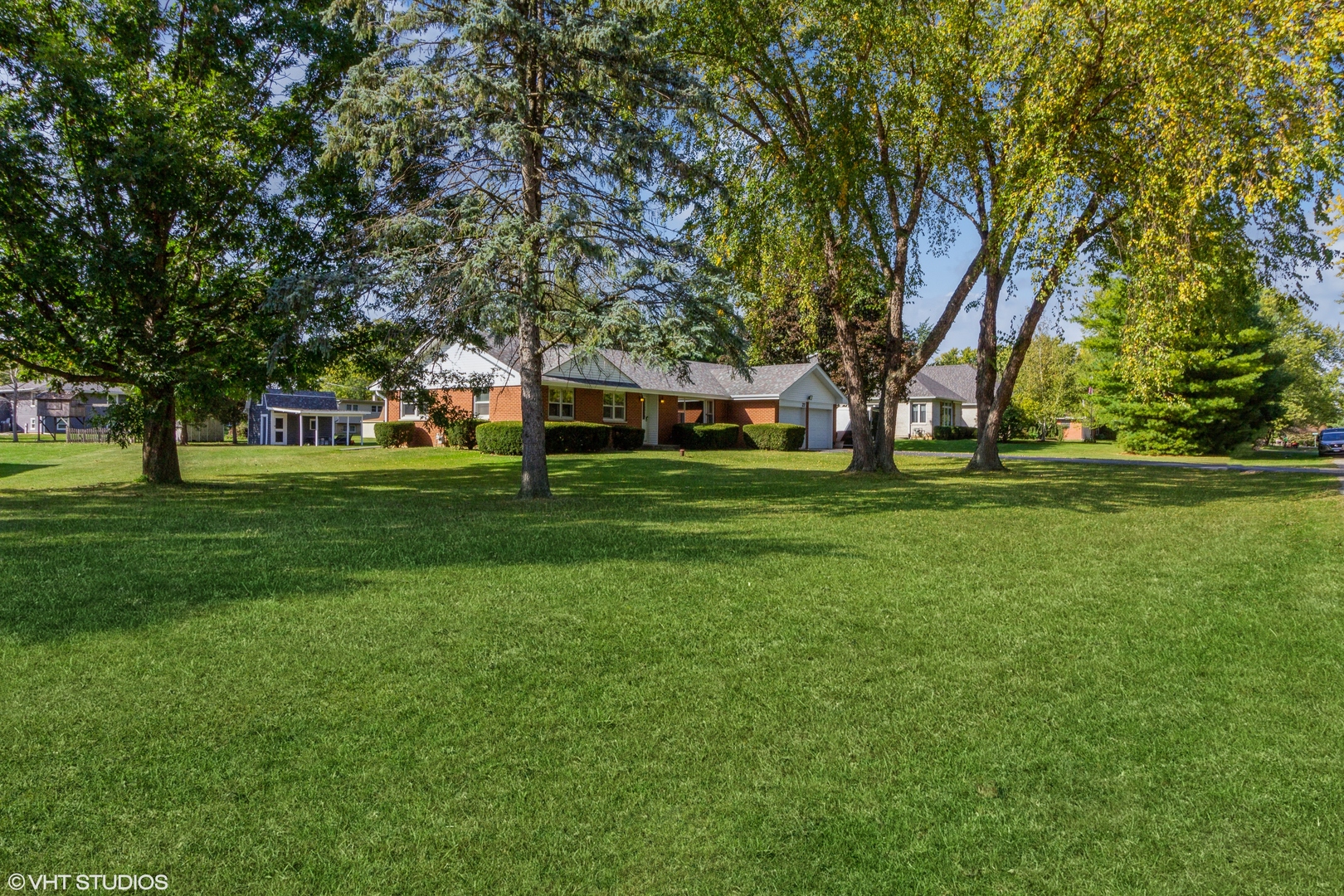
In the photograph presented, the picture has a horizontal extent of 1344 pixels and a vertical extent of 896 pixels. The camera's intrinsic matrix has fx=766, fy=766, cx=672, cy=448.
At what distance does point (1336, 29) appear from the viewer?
Result: 1009 cm

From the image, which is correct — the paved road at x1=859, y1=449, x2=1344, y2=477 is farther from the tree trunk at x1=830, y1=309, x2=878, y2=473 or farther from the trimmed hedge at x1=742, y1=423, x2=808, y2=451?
the tree trunk at x1=830, y1=309, x2=878, y2=473

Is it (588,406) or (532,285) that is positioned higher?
(532,285)

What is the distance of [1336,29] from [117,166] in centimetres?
1826

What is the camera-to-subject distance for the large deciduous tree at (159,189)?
1302 centimetres

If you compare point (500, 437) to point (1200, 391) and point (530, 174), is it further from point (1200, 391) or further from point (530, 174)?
point (1200, 391)

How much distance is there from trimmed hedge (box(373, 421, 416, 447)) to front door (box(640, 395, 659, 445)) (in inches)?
393

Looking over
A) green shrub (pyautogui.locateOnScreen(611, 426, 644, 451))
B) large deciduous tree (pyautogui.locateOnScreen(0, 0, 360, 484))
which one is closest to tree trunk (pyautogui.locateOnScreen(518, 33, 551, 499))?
large deciduous tree (pyautogui.locateOnScreen(0, 0, 360, 484))

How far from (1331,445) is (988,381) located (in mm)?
22585

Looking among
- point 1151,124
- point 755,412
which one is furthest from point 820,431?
point 1151,124

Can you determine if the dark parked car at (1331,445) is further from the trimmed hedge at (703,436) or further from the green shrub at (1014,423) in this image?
the trimmed hedge at (703,436)

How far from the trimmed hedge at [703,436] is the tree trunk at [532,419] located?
786 inches

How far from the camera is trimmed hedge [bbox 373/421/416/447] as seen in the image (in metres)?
31.5

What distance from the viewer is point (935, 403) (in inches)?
1914

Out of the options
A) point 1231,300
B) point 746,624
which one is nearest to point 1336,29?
point 1231,300
